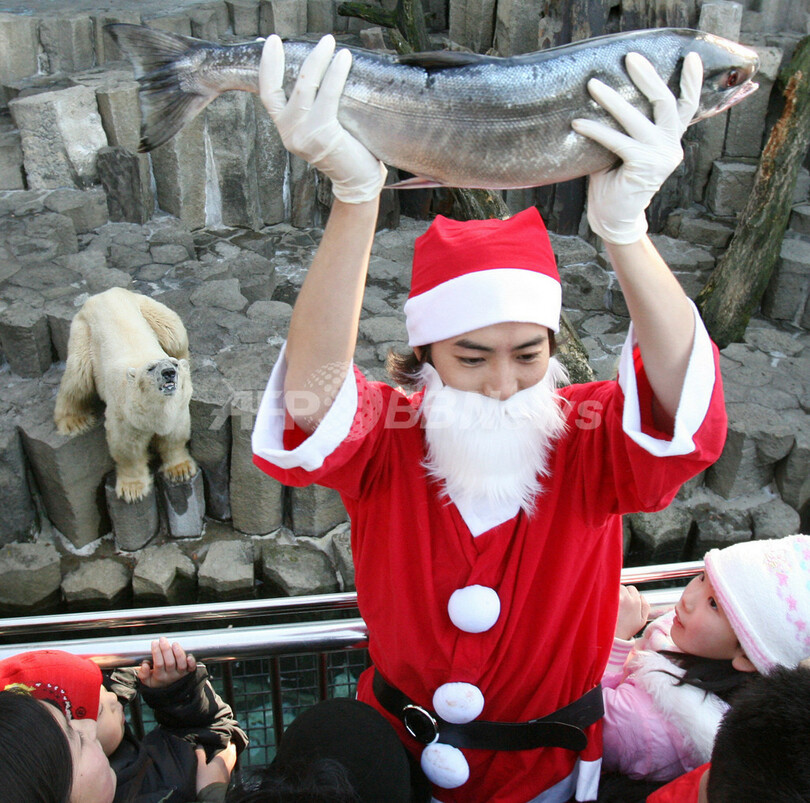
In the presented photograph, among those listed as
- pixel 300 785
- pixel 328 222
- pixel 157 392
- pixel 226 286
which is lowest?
pixel 226 286

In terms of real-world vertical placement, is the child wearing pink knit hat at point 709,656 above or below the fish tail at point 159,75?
below

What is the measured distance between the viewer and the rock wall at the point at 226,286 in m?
3.70

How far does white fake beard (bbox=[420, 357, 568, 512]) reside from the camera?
4.30 feet

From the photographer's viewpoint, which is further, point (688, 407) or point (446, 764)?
point (446, 764)

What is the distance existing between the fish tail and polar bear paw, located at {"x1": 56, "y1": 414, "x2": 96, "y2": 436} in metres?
2.72

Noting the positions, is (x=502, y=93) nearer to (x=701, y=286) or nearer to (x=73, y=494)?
(x=73, y=494)

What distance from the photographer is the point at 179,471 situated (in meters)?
3.69

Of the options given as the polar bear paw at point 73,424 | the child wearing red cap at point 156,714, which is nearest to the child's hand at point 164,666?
the child wearing red cap at point 156,714

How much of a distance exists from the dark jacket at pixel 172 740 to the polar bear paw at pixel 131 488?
214 cm

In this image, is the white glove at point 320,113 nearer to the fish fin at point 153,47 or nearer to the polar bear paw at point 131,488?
the fish fin at point 153,47

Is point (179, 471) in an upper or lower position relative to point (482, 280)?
lower

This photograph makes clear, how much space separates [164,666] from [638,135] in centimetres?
120

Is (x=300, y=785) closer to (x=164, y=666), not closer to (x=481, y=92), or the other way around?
(x=164, y=666)

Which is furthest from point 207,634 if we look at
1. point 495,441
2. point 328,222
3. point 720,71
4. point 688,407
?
point 720,71
